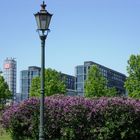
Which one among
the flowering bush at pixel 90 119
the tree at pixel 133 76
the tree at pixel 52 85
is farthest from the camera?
the tree at pixel 52 85

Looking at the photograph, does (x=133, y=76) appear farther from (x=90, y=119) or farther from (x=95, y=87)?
(x=90, y=119)

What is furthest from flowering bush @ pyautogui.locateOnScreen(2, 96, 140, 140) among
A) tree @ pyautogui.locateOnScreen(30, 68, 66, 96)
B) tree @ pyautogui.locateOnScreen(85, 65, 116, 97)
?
tree @ pyautogui.locateOnScreen(30, 68, 66, 96)

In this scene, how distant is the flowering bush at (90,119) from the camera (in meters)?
22.1

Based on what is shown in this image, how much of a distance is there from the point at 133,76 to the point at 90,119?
30.6 meters

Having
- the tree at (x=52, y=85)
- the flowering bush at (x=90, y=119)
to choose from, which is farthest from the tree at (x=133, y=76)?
the flowering bush at (x=90, y=119)

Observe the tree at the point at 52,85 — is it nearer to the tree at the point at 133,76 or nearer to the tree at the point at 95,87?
the tree at the point at 95,87

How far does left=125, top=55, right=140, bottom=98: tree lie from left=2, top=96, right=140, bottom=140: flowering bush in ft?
91.5

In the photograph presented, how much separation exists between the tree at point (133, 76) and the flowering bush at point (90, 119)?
27.9 m

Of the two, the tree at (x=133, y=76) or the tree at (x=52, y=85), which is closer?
the tree at (x=133, y=76)

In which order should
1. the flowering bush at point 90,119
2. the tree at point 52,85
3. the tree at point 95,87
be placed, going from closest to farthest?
the flowering bush at point 90,119
the tree at point 95,87
the tree at point 52,85

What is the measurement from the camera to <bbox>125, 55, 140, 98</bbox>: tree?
51088mm

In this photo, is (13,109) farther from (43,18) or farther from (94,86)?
(94,86)

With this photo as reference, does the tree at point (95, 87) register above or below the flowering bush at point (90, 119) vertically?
above

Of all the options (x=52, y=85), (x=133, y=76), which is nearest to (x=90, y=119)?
(x=133, y=76)
